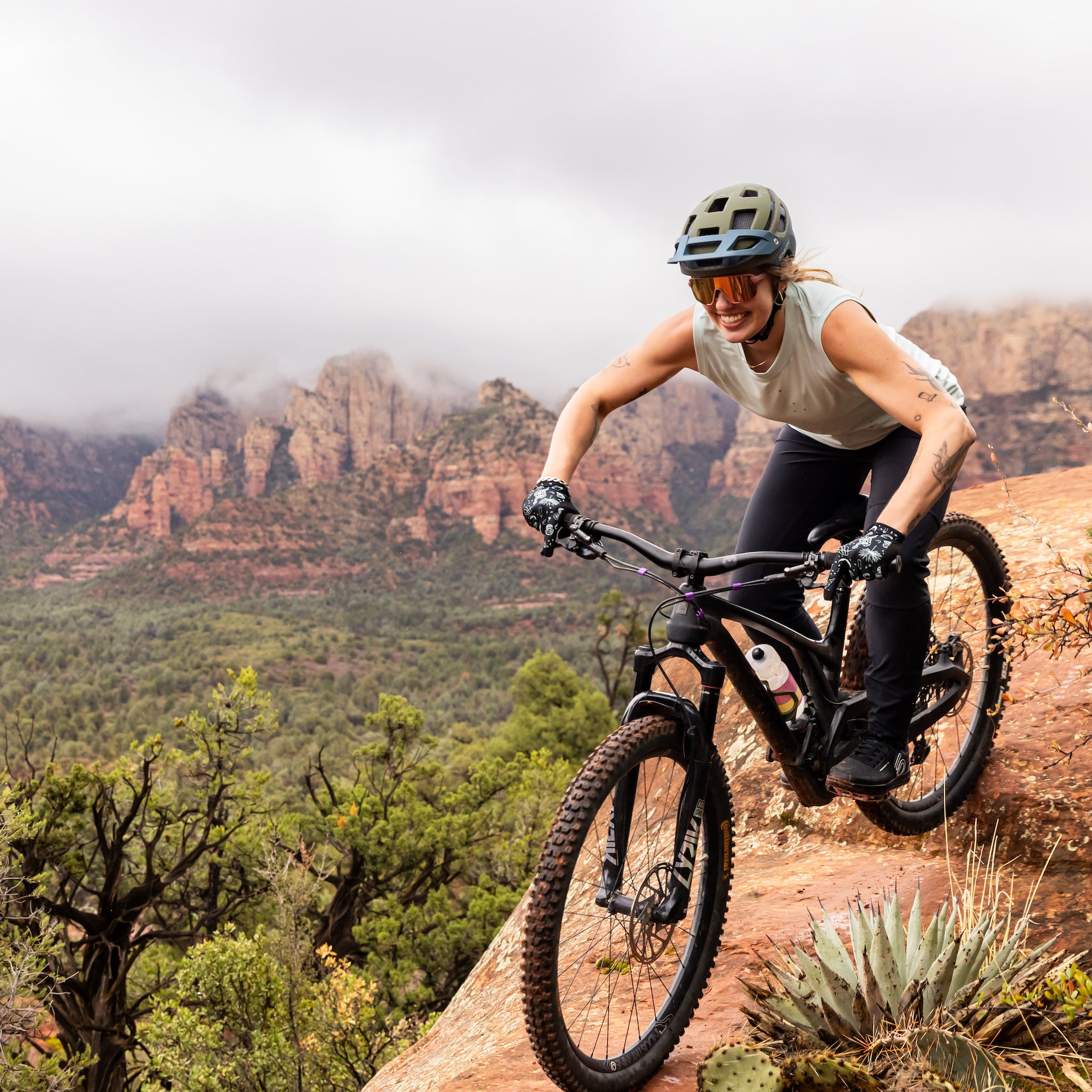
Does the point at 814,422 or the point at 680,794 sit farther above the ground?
the point at 814,422

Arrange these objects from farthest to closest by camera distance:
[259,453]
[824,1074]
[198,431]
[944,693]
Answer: [198,431]
[259,453]
[944,693]
[824,1074]

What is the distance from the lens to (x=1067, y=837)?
369cm

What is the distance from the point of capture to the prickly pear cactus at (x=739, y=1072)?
227 cm

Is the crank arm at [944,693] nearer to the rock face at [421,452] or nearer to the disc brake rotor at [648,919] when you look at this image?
the disc brake rotor at [648,919]

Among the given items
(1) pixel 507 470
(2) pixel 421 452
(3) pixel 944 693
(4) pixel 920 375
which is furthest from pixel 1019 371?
(4) pixel 920 375

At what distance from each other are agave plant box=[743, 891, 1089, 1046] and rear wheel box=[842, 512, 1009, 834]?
Answer: 3.44ft

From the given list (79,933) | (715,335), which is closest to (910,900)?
(715,335)

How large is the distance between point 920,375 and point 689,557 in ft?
3.10

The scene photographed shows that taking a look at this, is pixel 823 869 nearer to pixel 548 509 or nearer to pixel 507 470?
pixel 548 509

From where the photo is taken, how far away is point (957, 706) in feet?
13.0

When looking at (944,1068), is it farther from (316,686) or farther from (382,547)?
(382,547)

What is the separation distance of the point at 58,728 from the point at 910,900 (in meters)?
48.3

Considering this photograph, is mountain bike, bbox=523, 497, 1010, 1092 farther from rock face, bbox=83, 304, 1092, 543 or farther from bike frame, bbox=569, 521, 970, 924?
rock face, bbox=83, 304, 1092, 543

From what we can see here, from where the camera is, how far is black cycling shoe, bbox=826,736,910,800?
3213mm
